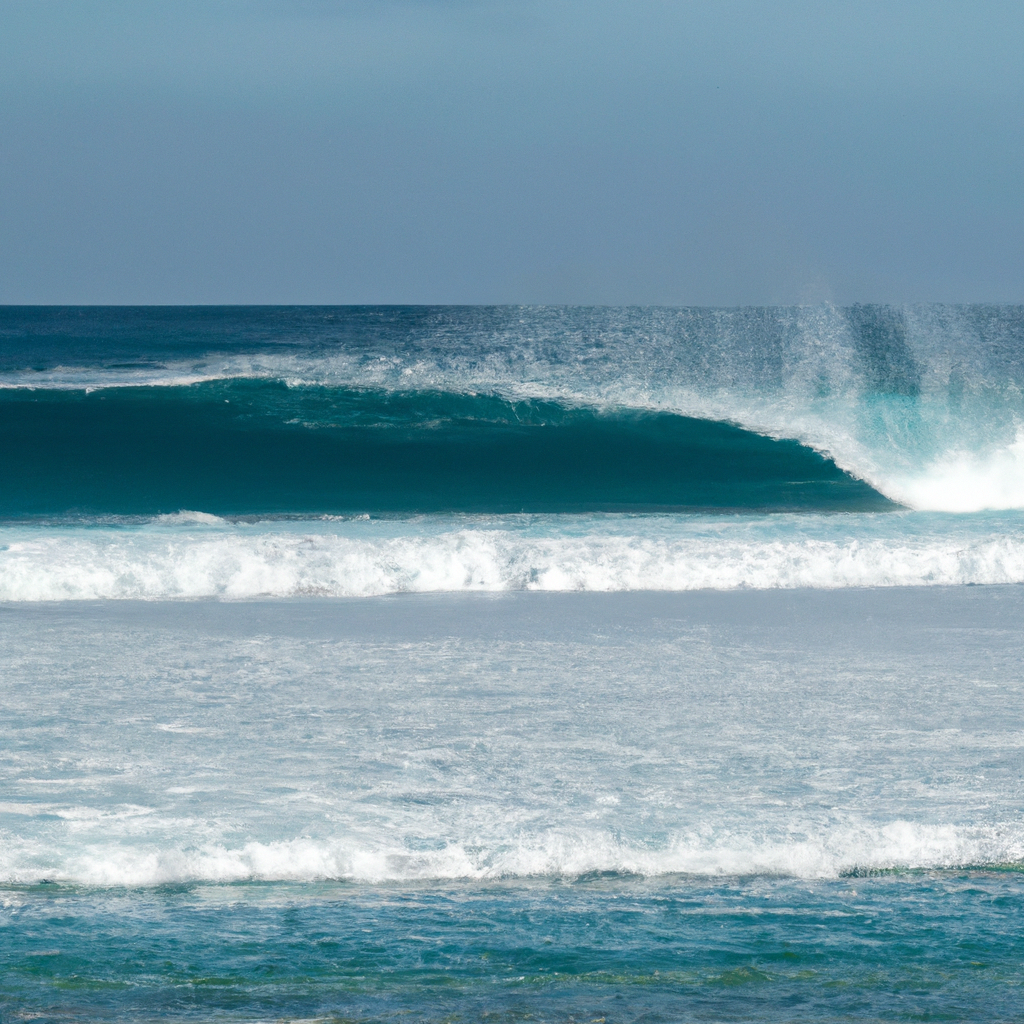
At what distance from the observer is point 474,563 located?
7773mm

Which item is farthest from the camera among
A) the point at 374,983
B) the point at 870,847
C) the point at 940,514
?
the point at 940,514

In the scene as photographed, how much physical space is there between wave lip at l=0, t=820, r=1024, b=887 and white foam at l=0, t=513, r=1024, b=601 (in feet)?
14.2

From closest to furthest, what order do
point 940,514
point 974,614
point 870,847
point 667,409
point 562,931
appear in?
point 562,931 → point 870,847 → point 974,614 → point 940,514 → point 667,409

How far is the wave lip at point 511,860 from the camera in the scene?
2.92 metres

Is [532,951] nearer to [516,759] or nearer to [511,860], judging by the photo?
[511,860]

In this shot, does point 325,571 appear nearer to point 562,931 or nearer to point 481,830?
point 481,830

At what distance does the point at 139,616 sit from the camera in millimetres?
6449

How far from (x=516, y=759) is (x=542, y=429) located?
37.8 ft

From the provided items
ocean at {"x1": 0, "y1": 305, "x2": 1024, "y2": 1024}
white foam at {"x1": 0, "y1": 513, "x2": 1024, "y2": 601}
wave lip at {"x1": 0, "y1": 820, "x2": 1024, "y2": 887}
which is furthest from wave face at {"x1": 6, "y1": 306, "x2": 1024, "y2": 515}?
wave lip at {"x1": 0, "y1": 820, "x2": 1024, "y2": 887}

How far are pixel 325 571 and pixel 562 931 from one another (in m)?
5.11

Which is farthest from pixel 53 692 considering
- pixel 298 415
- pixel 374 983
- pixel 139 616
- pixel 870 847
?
pixel 298 415

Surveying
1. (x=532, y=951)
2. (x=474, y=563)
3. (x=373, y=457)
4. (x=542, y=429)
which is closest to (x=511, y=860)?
(x=532, y=951)

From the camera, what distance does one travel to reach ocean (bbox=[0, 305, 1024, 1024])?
2451mm

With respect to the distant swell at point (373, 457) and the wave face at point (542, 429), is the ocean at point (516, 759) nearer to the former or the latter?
the distant swell at point (373, 457)
